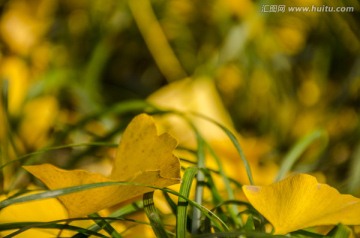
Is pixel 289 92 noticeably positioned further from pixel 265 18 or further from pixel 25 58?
pixel 25 58

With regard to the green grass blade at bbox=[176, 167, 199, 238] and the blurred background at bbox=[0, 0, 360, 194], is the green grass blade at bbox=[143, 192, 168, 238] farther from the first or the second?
the blurred background at bbox=[0, 0, 360, 194]

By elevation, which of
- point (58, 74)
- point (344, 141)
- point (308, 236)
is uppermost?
point (58, 74)

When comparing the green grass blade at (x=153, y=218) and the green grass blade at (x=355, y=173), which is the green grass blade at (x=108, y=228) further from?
the green grass blade at (x=355, y=173)

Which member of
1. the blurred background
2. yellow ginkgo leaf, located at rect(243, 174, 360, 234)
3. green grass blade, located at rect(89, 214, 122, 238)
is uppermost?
the blurred background

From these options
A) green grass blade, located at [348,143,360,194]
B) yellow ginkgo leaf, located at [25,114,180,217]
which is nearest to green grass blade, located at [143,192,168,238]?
yellow ginkgo leaf, located at [25,114,180,217]

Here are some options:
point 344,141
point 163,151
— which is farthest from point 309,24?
point 163,151

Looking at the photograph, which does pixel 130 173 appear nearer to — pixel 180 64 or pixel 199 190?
pixel 199 190
